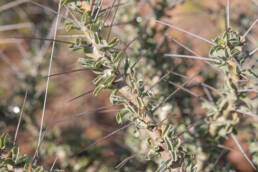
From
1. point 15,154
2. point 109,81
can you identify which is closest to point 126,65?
point 109,81

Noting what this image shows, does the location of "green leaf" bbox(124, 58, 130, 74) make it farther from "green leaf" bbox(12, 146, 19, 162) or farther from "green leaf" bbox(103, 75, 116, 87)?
"green leaf" bbox(12, 146, 19, 162)

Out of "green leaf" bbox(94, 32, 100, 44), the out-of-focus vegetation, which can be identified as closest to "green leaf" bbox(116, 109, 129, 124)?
the out-of-focus vegetation

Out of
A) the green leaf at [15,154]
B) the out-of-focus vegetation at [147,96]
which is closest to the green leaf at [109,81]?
the out-of-focus vegetation at [147,96]

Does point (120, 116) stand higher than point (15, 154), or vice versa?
point (120, 116)

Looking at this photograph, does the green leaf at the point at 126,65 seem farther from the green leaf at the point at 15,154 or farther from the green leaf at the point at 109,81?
the green leaf at the point at 15,154

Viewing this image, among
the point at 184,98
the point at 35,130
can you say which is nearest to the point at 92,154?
the point at 35,130

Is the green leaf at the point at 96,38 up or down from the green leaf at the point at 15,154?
up

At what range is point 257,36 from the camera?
2.20 m

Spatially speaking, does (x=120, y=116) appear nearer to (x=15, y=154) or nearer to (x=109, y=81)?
(x=109, y=81)

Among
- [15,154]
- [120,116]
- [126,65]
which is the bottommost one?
[15,154]

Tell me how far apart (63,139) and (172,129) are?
0.80m

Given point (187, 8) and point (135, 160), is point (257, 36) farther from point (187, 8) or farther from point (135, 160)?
point (135, 160)

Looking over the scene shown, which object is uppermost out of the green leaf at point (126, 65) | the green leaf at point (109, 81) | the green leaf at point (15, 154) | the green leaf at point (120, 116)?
the green leaf at point (126, 65)

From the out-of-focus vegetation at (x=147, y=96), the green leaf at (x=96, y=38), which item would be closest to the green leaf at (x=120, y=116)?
the out-of-focus vegetation at (x=147, y=96)
